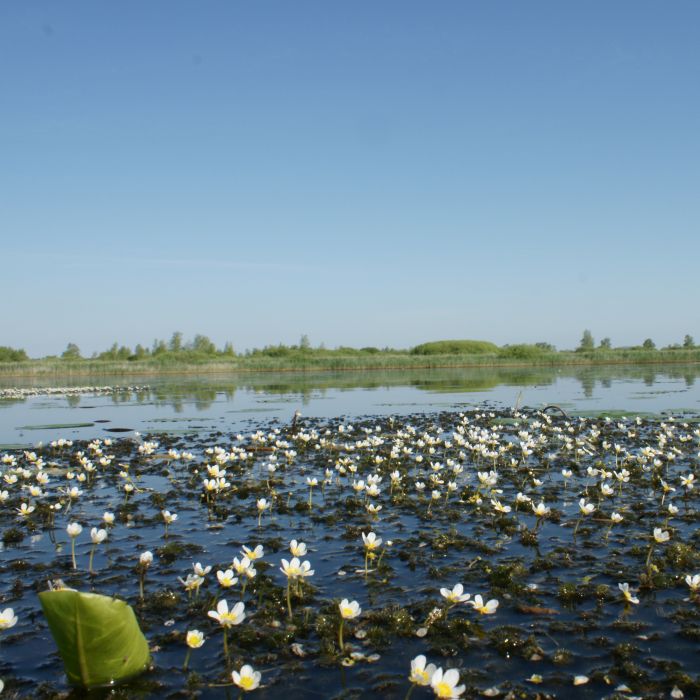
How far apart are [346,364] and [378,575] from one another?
5813cm

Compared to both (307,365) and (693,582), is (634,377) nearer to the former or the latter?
(307,365)

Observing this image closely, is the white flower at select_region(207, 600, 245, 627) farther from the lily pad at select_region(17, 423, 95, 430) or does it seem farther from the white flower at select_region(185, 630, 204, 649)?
the lily pad at select_region(17, 423, 95, 430)

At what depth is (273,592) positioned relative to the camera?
5.36m

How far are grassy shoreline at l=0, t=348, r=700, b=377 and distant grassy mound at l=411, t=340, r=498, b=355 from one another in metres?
37.6

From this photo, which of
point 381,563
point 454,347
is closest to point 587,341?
point 454,347

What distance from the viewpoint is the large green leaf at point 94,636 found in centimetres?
348

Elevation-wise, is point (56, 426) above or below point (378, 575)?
above

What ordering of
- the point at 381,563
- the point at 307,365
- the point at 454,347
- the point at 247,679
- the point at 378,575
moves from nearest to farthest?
the point at 247,679 < the point at 378,575 < the point at 381,563 < the point at 307,365 < the point at 454,347

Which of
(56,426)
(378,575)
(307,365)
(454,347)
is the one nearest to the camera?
(378,575)

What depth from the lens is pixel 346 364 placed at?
210ft

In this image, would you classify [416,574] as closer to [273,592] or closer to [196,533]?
A: [273,592]

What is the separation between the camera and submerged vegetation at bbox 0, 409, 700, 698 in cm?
406

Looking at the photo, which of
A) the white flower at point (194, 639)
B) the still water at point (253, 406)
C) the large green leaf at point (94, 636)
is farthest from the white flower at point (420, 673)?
the still water at point (253, 406)

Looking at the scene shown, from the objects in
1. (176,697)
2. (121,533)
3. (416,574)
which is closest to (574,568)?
(416,574)
